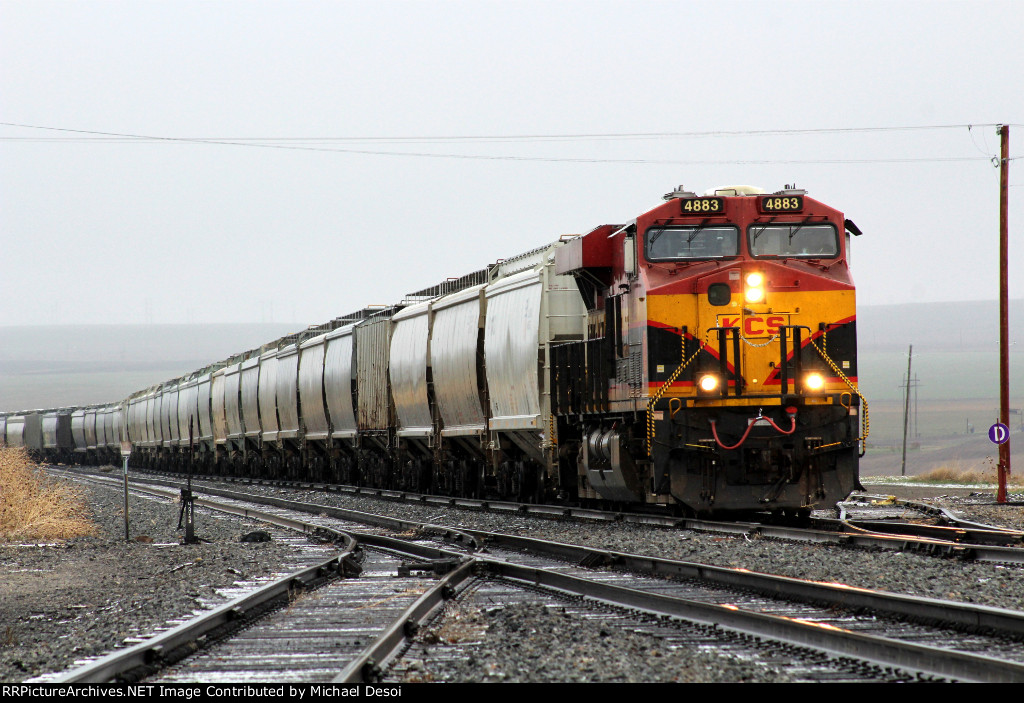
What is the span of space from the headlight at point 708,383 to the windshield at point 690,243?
1586 mm

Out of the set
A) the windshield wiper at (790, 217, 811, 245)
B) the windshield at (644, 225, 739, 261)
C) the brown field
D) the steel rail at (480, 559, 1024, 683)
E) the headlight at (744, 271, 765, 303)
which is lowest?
the brown field

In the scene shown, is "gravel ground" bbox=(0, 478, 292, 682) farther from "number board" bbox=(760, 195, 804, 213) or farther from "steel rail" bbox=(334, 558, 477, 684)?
"number board" bbox=(760, 195, 804, 213)

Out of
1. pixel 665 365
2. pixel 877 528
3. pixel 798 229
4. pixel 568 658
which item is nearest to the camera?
pixel 568 658

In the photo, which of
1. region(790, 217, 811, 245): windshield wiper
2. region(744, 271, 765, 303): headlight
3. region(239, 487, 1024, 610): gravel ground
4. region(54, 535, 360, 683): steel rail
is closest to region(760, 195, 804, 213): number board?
region(790, 217, 811, 245): windshield wiper

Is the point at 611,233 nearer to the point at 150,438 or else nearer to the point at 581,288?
the point at 581,288

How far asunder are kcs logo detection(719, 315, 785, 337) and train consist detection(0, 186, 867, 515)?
24mm

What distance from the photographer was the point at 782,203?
15.0 meters

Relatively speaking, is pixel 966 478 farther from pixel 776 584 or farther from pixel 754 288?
pixel 776 584

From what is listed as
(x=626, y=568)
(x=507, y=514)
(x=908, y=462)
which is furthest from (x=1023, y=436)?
(x=626, y=568)

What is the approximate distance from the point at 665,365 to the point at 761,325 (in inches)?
50.3

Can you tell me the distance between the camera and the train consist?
14.3 m

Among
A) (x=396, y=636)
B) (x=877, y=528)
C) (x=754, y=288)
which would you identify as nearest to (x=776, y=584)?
(x=396, y=636)

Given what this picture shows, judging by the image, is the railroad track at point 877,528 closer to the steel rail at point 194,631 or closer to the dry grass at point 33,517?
the steel rail at point 194,631

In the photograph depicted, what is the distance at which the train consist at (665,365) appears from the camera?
14336 mm
